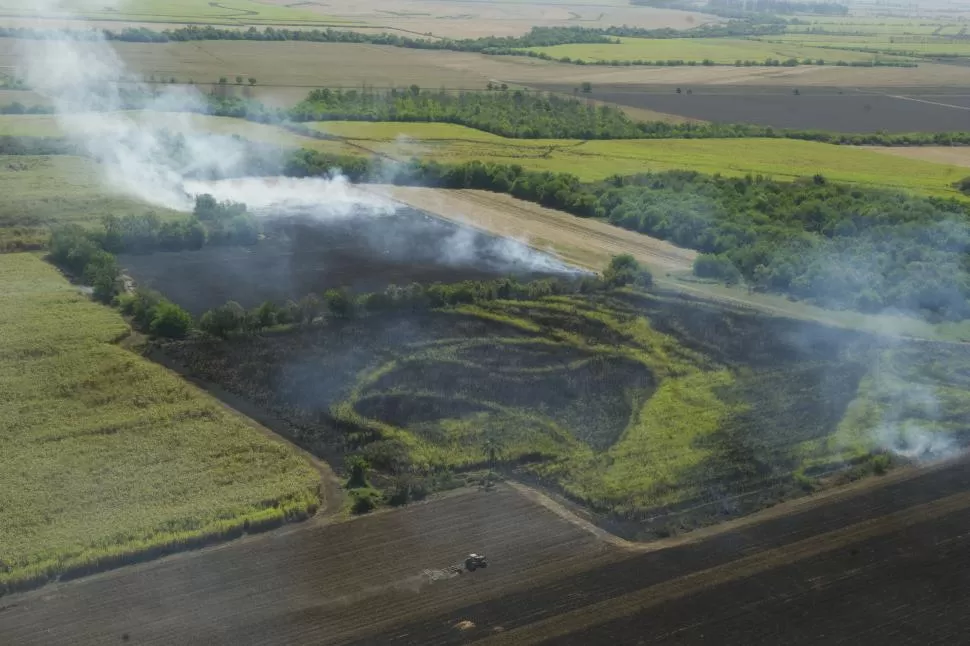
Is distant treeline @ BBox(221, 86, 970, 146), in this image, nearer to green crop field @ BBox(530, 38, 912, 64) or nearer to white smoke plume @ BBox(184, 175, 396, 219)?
white smoke plume @ BBox(184, 175, 396, 219)

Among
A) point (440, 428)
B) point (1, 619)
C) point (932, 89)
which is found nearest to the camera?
point (1, 619)

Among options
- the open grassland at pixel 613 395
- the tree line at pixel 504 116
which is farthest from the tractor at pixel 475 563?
the tree line at pixel 504 116

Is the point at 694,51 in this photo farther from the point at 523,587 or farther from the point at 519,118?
the point at 523,587

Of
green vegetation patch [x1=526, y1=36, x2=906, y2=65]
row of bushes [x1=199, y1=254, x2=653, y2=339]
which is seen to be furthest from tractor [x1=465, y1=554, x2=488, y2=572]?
green vegetation patch [x1=526, y1=36, x2=906, y2=65]

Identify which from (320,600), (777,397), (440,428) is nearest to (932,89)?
(777,397)

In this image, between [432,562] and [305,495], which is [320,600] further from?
[305,495]

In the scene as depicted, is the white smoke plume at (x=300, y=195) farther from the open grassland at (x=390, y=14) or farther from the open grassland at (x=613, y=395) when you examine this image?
the open grassland at (x=390, y=14)
